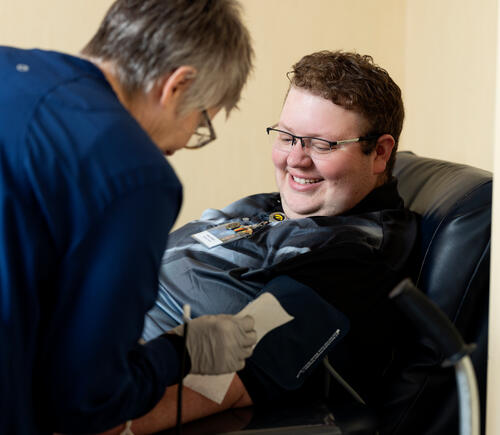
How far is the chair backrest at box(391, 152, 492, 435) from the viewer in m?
1.54

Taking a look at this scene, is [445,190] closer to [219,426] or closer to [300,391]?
[300,391]

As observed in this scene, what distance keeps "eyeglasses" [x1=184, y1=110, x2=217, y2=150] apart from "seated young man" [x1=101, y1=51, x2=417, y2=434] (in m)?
0.42

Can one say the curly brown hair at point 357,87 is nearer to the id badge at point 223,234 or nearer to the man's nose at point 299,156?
the man's nose at point 299,156

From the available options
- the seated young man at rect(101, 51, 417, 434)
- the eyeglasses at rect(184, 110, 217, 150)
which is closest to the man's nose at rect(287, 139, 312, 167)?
the seated young man at rect(101, 51, 417, 434)

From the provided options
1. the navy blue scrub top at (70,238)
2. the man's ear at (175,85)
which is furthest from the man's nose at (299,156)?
the navy blue scrub top at (70,238)

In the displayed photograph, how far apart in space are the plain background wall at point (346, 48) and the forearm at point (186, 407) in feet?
4.37

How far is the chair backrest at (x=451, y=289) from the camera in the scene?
5.07ft

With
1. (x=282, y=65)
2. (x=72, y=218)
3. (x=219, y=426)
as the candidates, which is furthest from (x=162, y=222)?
(x=282, y=65)

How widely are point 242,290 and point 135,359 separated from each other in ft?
1.76

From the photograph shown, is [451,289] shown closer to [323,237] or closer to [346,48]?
[323,237]

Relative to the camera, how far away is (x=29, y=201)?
0.84 metres

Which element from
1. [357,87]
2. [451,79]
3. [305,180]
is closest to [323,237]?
[305,180]

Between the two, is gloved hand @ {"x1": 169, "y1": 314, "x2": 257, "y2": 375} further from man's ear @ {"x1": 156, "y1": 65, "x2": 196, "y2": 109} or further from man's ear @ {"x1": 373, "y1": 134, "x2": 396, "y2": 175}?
man's ear @ {"x1": 373, "y1": 134, "x2": 396, "y2": 175}

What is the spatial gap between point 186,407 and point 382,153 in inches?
35.4
